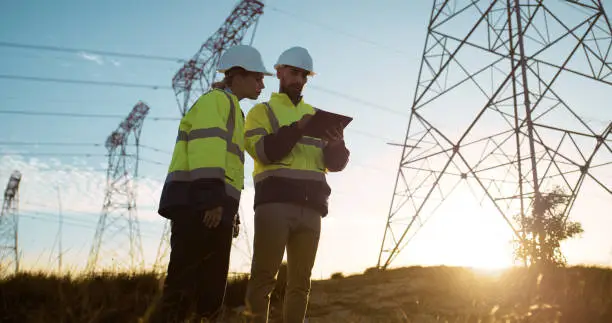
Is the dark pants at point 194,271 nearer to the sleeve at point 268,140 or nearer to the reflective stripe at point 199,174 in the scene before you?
the reflective stripe at point 199,174

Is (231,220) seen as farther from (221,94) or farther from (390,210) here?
(390,210)

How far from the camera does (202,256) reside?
118 inches

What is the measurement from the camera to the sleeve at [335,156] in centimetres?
394

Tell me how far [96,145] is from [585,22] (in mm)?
24320

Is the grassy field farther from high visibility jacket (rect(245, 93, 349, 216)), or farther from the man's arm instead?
the man's arm

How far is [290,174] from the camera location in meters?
3.67

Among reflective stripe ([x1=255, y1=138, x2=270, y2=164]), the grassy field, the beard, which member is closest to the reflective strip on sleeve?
reflective stripe ([x1=255, y1=138, x2=270, y2=164])

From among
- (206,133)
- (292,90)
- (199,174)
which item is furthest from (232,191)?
(292,90)

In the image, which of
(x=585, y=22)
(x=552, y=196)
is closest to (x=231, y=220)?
(x=552, y=196)

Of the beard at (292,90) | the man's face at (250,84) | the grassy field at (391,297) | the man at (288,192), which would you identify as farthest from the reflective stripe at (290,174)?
the grassy field at (391,297)

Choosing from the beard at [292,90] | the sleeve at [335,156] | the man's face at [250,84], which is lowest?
the sleeve at [335,156]

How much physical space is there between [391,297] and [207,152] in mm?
5308

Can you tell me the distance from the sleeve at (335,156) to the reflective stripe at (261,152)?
54 centimetres

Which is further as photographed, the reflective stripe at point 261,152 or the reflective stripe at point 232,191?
the reflective stripe at point 261,152
